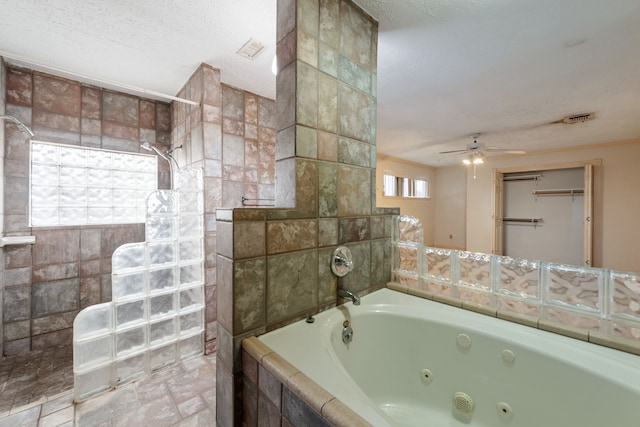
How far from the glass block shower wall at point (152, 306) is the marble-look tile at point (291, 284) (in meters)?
1.15

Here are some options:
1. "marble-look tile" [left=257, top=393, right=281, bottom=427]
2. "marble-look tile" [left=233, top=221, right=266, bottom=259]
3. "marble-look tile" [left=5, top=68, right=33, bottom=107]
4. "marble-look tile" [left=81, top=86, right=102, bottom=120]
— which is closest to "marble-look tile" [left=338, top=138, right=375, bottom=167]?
"marble-look tile" [left=233, top=221, right=266, bottom=259]

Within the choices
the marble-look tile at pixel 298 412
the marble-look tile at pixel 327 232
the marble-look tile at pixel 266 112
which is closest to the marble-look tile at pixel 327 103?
the marble-look tile at pixel 327 232

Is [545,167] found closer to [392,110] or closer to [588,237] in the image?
[588,237]

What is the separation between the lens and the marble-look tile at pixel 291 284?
3.26 ft

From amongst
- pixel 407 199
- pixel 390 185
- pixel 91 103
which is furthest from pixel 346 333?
pixel 407 199

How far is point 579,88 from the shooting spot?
2.09m

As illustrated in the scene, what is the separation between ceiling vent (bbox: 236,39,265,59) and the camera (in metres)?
1.62

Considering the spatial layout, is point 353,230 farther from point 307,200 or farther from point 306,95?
point 306,95

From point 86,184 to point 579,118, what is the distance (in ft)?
16.2

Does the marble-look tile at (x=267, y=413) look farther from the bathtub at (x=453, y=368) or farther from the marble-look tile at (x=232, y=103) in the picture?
the marble-look tile at (x=232, y=103)

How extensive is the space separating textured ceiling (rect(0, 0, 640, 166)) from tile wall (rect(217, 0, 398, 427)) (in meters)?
0.34

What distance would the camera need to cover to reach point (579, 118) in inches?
109

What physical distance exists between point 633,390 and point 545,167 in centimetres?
488

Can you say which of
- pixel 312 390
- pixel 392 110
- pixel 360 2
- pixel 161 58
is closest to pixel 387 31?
pixel 360 2
